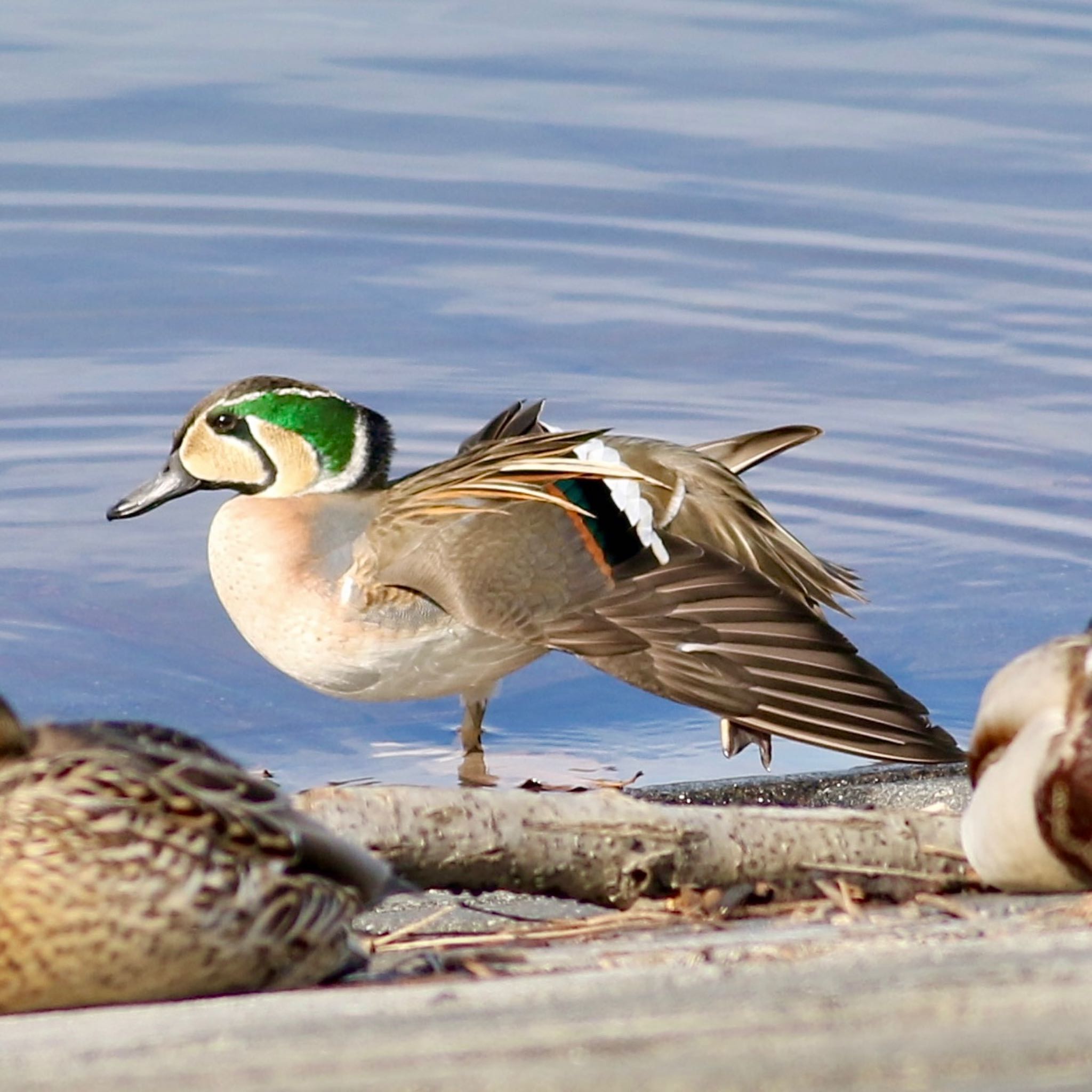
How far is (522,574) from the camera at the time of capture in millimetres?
6145

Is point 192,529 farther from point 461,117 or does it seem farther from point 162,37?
point 162,37

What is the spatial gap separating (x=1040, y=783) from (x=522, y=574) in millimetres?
2843

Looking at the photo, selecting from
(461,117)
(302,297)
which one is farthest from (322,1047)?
(461,117)

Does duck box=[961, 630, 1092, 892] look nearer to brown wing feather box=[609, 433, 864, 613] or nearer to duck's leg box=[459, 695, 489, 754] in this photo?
brown wing feather box=[609, 433, 864, 613]

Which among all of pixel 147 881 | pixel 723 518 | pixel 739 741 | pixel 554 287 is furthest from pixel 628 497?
pixel 554 287

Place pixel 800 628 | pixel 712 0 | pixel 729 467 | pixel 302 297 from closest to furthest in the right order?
1. pixel 800 628
2. pixel 729 467
3. pixel 302 297
4. pixel 712 0

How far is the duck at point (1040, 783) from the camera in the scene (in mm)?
3402

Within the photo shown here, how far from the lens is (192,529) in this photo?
8555 mm

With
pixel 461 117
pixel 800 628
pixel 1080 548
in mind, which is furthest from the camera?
pixel 461 117

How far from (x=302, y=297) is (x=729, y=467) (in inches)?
188

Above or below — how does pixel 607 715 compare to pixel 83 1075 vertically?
below

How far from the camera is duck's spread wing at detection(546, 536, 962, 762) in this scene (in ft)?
19.1

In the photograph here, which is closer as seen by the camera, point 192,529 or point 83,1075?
point 83,1075

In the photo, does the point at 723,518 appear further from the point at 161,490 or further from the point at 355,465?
the point at 161,490
